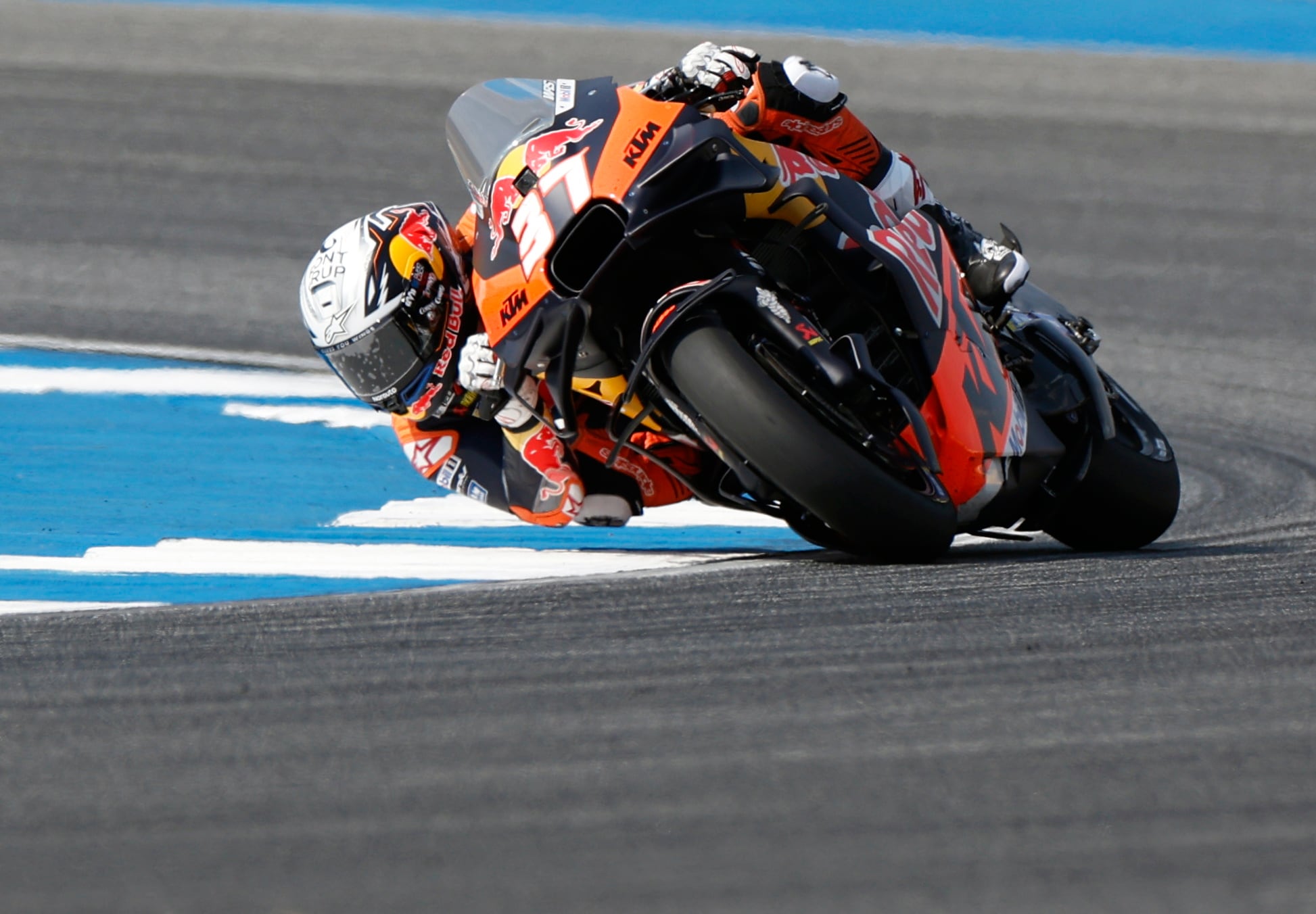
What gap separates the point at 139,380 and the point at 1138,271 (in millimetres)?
4330

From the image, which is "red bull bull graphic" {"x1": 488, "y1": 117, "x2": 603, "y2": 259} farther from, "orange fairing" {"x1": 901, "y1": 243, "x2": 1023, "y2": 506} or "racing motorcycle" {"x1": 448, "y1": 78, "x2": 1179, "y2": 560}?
"orange fairing" {"x1": 901, "y1": 243, "x2": 1023, "y2": 506}

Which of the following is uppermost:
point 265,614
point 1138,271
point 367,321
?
point 367,321

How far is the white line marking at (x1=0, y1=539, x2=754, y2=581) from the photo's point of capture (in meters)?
4.82

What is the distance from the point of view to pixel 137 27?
35.5ft

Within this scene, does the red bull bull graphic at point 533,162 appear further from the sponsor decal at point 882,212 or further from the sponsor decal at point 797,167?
the sponsor decal at point 882,212

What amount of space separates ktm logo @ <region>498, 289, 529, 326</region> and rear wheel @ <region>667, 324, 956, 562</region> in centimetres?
42

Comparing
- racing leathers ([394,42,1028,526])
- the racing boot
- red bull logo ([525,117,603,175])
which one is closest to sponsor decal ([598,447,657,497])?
racing leathers ([394,42,1028,526])

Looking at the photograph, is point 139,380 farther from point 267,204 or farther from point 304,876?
point 304,876

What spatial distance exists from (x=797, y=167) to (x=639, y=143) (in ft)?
1.55

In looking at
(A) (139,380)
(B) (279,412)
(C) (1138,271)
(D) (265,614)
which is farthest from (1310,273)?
(D) (265,614)

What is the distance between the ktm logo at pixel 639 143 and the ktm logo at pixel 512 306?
363 mm

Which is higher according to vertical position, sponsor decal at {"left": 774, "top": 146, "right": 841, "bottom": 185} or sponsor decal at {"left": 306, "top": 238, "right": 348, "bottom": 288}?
sponsor decal at {"left": 774, "top": 146, "right": 841, "bottom": 185}

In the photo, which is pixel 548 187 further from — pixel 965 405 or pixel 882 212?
pixel 965 405

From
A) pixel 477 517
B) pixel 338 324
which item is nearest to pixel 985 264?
pixel 338 324
